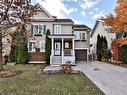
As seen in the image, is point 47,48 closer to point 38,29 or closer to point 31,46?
point 31,46

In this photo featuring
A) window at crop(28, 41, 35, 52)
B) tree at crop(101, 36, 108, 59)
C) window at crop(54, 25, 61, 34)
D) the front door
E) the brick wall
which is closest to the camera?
the brick wall

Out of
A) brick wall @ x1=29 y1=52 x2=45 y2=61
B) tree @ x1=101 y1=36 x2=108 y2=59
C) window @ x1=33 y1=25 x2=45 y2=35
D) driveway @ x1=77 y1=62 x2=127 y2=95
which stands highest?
window @ x1=33 y1=25 x2=45 y2=35

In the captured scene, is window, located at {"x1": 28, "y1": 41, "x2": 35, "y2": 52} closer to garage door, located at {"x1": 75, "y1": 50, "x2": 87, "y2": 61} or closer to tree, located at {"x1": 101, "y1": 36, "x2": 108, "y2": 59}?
garage door, located at {"x1": 75, "y1": 50, "x2": 87, "y2": 61}

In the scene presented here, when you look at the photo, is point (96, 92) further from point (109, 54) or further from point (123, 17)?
point (109, 54)

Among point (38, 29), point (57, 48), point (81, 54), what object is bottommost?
point (81, 54)

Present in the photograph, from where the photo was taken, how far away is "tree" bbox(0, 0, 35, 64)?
27.0 ft

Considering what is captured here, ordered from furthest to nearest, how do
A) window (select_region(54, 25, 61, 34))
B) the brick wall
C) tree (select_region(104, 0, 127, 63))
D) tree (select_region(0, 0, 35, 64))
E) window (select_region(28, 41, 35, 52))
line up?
window (select_region(54, 25, 61, 34)) → window (select_region(28, 41, 35, 52)) → the brick wall → tree (select_region(104, 0, 127, 63)) → tree (select_region(0, 0, 35, 64))

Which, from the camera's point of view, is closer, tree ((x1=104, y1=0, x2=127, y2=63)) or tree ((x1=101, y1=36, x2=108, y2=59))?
tree ((x1=104, y1=0, x2=127, y2=63))

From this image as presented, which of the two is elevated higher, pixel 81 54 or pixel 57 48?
pixel 57 48

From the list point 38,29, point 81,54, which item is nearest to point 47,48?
point 38,29

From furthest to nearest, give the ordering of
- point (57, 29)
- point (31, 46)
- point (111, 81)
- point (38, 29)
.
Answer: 1. point (57, 29)
2. point (31, 46)
3. point (38, 29)
4. point (111, 81)

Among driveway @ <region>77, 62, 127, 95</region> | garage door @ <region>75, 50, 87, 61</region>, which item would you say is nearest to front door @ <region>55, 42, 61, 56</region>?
garage door @ <region>75, 50, 87, 61</region>

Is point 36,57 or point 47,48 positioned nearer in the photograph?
point 47,48

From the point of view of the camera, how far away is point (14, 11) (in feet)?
29.9
